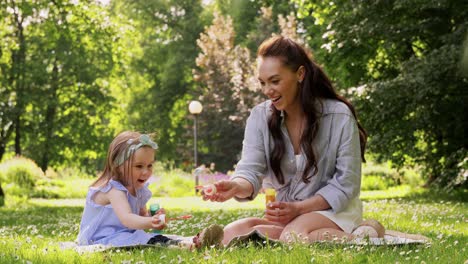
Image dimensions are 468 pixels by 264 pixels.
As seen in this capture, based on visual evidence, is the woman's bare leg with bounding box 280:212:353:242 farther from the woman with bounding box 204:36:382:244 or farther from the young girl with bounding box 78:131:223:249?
the young girl with bounding box 78:131:223:249

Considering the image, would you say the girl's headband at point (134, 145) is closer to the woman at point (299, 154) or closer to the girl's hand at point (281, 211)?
the woman at point (299, 154)

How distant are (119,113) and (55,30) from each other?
2034 cm

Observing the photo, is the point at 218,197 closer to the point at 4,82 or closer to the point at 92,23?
the point at 92,23

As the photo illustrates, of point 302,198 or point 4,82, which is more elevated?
point 4,82

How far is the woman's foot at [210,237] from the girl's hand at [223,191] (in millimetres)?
200

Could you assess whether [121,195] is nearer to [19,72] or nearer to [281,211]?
[281,211]

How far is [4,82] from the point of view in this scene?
33625 millimetres

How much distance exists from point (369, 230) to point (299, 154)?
83 cm

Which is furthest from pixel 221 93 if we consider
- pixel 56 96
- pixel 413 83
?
pixel 413 83

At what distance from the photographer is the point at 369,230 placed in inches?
222

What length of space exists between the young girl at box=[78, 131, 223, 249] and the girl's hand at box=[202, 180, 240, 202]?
2.10 ft

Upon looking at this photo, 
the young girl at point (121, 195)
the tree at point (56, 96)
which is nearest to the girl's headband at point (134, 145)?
the young girl at point (121, 195)

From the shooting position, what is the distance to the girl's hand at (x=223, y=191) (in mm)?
5199

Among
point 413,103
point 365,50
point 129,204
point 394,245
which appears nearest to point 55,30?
point 365,50
